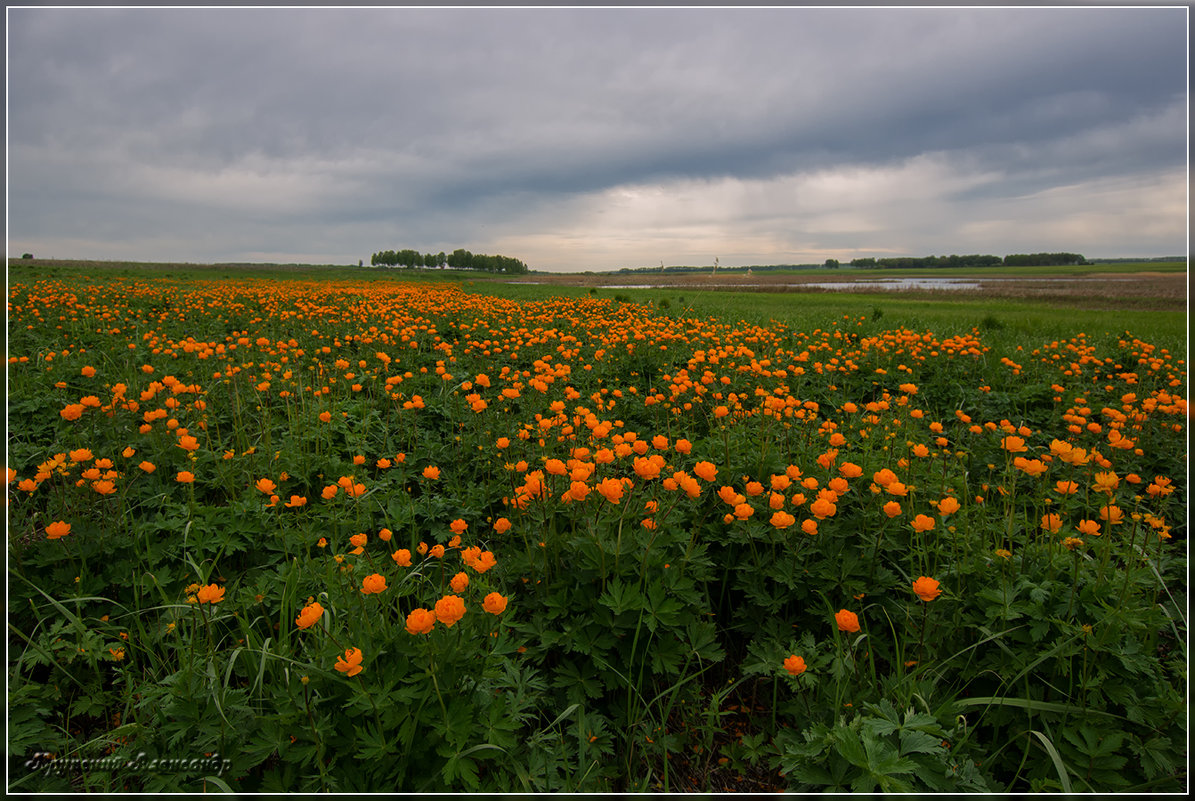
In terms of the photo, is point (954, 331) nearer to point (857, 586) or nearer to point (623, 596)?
point (857, 586)

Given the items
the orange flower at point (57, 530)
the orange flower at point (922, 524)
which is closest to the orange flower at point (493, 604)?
the orange flower at point (922, 524)

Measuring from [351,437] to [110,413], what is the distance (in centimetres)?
164

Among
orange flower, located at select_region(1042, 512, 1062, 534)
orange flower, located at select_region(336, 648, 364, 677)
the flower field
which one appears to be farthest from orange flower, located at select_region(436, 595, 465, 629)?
orange flower, located at select_region(1042, 512, 1062, 534)

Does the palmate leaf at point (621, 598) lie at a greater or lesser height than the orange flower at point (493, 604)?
lesser

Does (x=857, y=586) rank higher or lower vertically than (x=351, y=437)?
lower

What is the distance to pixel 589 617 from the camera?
6.73 feet

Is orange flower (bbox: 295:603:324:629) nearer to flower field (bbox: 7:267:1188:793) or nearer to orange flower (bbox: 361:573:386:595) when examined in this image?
flower field (bbox: 7:267:1188:793)

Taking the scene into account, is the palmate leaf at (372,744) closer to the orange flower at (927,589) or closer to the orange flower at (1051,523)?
the orange flower at (927,589)

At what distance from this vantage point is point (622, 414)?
5.01 meters

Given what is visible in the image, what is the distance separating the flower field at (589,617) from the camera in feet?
5.04

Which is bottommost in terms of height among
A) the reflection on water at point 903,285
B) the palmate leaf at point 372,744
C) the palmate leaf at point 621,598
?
the palmate leaf at point 372,744

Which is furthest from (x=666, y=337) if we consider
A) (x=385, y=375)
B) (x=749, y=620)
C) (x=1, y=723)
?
(x=1, y=723)

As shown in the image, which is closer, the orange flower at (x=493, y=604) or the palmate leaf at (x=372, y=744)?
the palmate leaf at (x=372, y=744)

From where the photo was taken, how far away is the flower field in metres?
1.54
